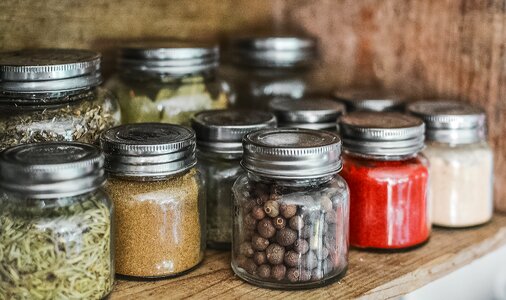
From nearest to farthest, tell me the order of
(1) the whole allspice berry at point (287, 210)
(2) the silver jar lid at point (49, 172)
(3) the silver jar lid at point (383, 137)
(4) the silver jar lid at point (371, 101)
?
(2) the silver jar lid at point (49, 172)
(1) the whole allspice berry at point (287, 210)
(3) the silver jar lid at point (383, 137)
(4) the silver jar lid at point (371, 101)

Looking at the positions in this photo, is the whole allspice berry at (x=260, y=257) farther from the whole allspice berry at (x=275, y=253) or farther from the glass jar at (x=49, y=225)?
the glass jar at (x=49, y=225)

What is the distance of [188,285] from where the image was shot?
1.03 metres

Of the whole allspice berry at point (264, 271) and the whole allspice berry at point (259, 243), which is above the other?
the whole allspice berry at point (259, 243)

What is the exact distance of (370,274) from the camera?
1.09m

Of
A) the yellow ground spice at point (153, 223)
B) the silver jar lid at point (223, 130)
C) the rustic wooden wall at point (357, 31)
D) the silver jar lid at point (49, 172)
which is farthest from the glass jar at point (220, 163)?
the rustic wooden wall at point (357, 31)

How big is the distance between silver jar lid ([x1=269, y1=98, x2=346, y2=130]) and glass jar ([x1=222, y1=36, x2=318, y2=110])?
130mm

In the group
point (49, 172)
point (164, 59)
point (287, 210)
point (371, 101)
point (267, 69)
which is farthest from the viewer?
point (267, 69)

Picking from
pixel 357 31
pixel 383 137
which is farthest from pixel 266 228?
pixel 357 31

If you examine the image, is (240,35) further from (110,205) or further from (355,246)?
(110,205)

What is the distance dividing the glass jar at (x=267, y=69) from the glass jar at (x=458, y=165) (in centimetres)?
30

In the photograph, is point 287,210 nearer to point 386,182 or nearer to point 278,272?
point 278,272

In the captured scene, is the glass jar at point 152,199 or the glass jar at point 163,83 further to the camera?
the glass jar at point 163,83

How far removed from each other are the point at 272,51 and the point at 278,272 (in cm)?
59

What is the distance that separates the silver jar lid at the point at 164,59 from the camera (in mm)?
1224
